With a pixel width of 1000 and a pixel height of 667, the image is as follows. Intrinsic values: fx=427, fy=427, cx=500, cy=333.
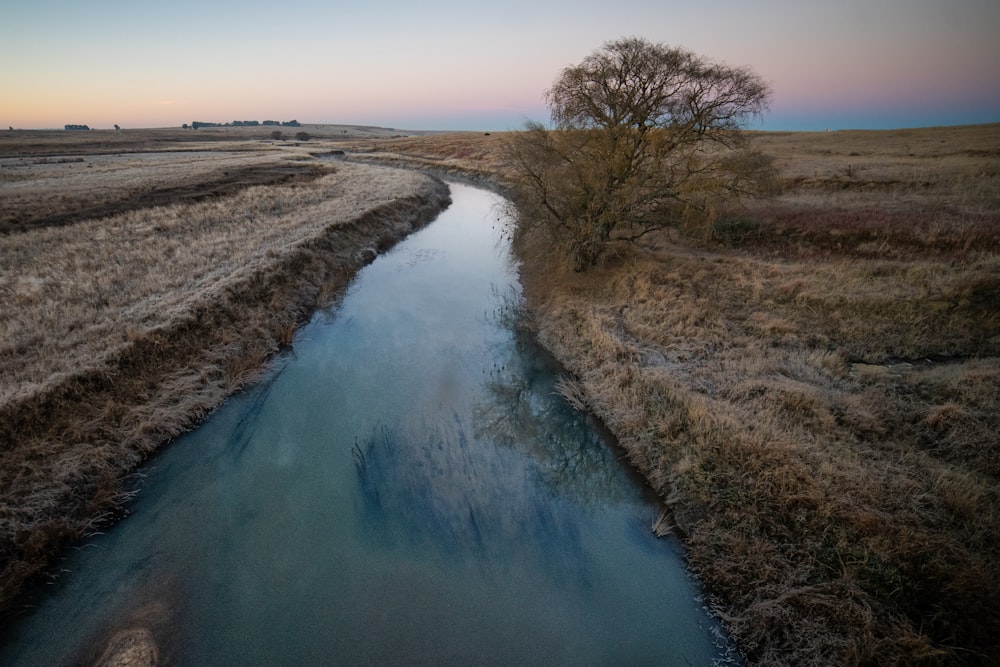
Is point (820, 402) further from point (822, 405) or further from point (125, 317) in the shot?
point (125, 317)

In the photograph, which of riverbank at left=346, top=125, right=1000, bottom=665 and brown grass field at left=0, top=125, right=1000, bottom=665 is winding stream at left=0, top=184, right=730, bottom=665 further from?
riverbank at left=346, top=125, right=1000, bottom=665

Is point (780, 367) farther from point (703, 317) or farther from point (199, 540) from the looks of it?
point (199, 540)

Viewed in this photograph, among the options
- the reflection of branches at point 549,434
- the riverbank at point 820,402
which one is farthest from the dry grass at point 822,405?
the reflection of branches at point 549,434

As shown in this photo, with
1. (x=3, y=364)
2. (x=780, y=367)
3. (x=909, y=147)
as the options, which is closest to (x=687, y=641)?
(x=780, y=367)

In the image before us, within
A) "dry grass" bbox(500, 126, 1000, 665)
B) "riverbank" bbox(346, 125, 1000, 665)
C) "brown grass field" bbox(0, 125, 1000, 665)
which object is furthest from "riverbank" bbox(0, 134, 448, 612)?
"dry grass" bbox(500, 126, 1000, 665)

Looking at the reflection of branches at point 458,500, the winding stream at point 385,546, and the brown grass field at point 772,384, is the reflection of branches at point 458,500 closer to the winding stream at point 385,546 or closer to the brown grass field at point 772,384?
the winding stream at point 385,546
